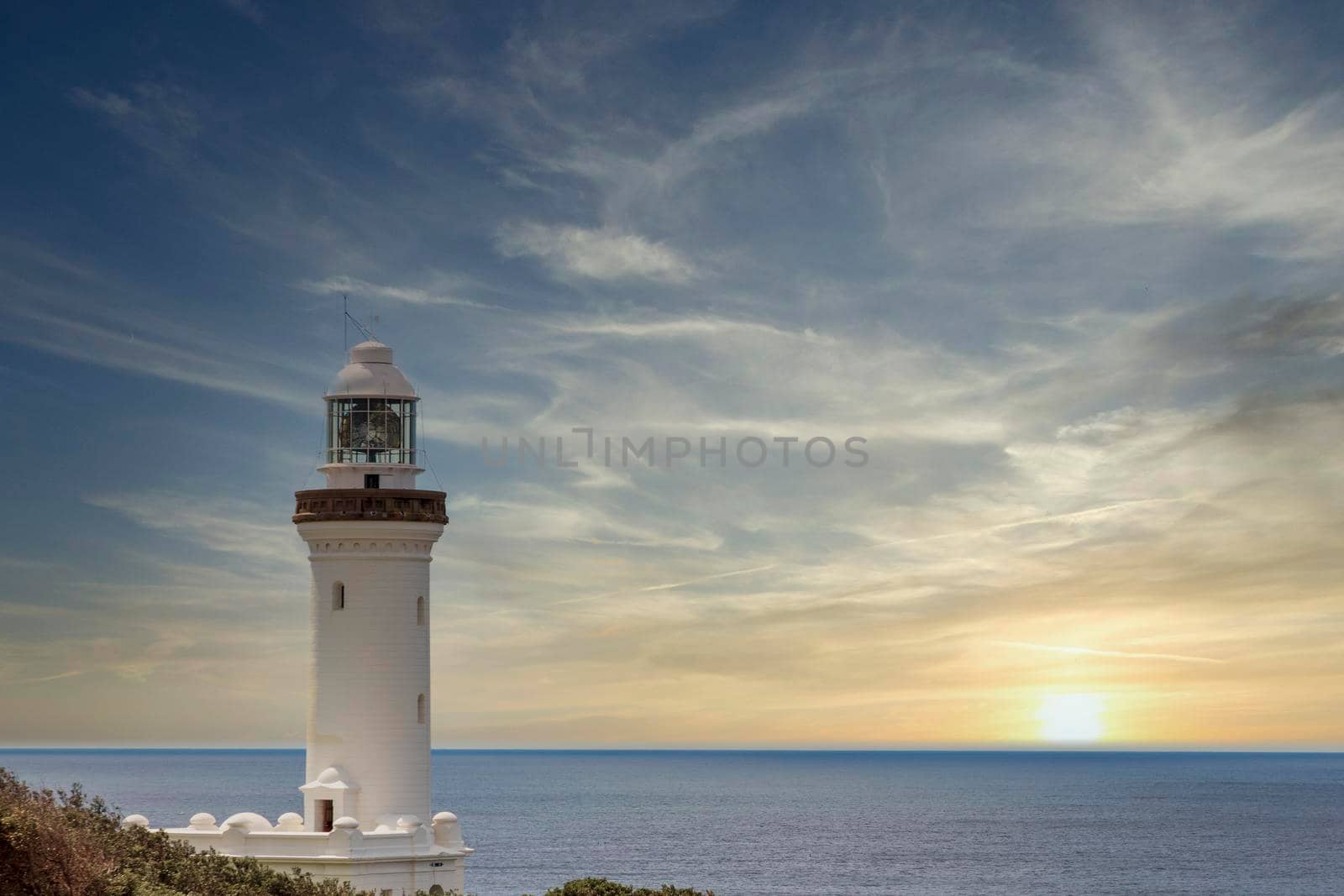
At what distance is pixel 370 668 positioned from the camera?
1396 inches

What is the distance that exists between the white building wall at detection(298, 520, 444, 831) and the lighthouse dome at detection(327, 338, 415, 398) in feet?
10.4

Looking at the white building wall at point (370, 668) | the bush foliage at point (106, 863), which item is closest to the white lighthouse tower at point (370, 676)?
the white building wall at point (370, 668)

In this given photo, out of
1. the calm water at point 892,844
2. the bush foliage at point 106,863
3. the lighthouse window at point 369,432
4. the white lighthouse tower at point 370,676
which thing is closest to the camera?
the bush foliage at point 106,863

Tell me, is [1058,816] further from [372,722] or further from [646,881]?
[372,722]

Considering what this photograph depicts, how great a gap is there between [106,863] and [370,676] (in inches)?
427

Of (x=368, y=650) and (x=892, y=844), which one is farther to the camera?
(x=892, y=844)

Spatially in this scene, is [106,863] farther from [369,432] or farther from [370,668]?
[369,432]

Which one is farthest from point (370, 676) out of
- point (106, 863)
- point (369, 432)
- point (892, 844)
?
point (892, 844)

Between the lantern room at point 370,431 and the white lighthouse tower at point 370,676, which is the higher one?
the lantern room at point 370,431

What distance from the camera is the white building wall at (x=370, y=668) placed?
35.3 meters

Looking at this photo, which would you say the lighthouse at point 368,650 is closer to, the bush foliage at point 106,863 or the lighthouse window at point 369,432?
the lighthouse window at point 369,432

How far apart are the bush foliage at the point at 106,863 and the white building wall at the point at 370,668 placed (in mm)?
3009

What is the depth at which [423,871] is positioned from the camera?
112ft

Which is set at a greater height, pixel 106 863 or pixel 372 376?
pixel 372 376
